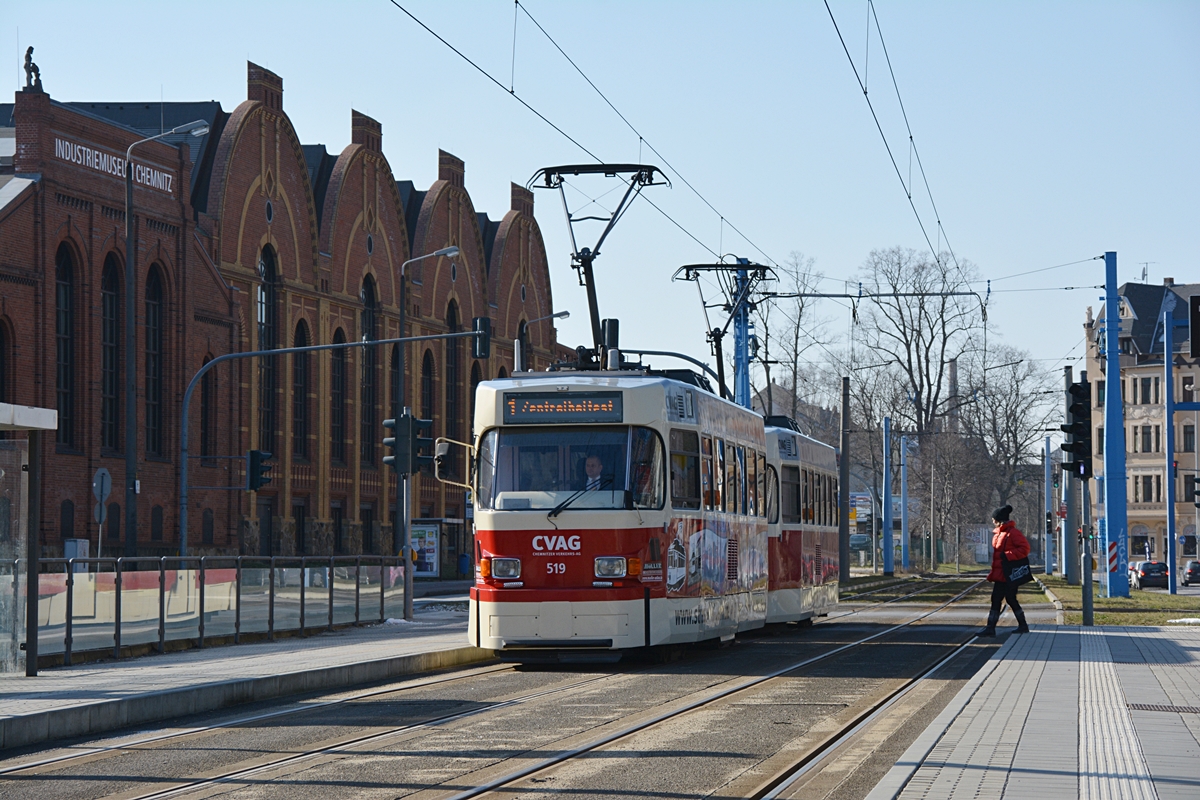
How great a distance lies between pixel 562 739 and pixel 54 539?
34.6 metres

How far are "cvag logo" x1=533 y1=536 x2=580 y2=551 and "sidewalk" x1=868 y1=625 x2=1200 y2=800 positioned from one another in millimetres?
4417

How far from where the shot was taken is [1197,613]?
1270 inches

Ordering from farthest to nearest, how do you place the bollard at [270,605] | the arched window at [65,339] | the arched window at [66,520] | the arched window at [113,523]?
the arched window at [113,523] → the arched window at [65,339] → the arched window at [66,520] → the bollard at [270,605]

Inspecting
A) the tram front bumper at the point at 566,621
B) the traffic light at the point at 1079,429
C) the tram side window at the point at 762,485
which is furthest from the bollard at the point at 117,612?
the traffic light at the point at 1079,429

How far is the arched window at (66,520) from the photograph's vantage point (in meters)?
43.6

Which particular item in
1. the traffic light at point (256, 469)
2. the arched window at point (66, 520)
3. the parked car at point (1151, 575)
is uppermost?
the traffic light at point (256, 469)

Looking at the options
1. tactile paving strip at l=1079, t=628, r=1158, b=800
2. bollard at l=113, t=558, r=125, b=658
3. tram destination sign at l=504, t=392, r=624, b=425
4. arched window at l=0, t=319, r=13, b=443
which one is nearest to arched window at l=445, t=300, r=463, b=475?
arched window at l=0, t=319, r=13, b=443

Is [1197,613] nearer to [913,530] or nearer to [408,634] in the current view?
[408,634]

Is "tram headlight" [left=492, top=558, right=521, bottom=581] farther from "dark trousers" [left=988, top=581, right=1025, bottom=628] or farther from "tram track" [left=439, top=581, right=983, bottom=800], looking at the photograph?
"dark trousers" [left=988, top=581, right=1025, bottom=628]

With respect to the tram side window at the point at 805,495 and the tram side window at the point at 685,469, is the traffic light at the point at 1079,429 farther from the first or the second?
the tram side window at the point at 685,469

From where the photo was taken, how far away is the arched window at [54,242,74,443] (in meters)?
44.5

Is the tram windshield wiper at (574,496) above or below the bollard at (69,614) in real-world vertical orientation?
above

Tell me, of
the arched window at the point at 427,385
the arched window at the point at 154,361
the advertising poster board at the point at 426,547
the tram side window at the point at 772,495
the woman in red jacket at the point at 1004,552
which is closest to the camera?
the woman in red jacket at the point at 1004,552

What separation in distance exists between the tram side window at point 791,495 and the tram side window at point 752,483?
1.99 meters
